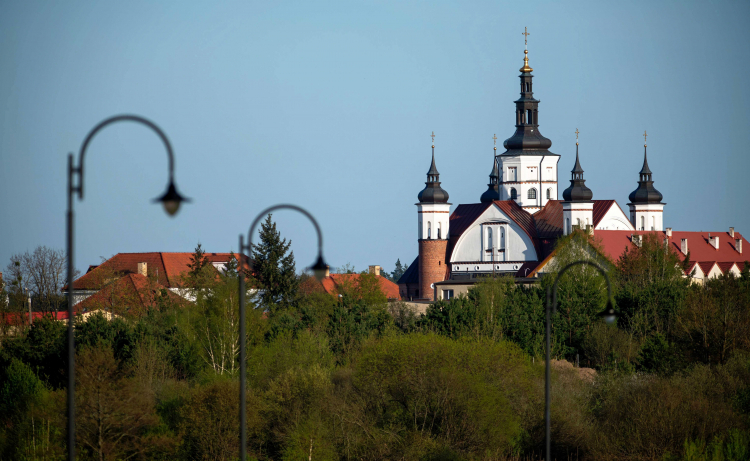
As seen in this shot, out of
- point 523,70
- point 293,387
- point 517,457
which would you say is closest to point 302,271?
point 523,70

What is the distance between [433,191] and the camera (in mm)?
91562

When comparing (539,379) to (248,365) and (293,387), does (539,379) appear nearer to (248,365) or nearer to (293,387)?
(293,387)

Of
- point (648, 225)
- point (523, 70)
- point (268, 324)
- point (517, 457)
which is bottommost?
point (517, 457)

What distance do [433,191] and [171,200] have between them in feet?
265

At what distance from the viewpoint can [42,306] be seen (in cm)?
7031

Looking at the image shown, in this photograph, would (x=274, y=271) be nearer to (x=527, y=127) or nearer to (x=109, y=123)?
(x=527, y=127)

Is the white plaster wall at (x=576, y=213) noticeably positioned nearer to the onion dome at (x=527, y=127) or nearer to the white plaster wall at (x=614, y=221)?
the white plaster wall at (x=614, y=221)

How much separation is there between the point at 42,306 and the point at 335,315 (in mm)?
25969

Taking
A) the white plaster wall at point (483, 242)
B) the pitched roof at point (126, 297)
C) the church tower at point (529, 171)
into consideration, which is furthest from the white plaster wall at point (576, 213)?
the pitched roof at point (126, 297)

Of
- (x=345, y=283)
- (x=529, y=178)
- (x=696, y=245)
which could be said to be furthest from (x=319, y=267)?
(x=696, y=245)

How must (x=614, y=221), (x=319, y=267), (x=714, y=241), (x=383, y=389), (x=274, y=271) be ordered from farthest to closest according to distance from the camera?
(x=714, y=241) → (x=614, y=221) → (x=274, y=271) → (x=383, y=389) → (x=319, y=267)

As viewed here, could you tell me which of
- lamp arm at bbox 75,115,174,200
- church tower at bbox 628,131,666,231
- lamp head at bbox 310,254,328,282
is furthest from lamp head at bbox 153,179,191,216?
church tower at bbox 628,131,666,231

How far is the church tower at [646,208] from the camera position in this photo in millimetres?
96375

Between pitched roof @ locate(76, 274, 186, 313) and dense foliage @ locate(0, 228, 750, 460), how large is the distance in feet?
44.3
